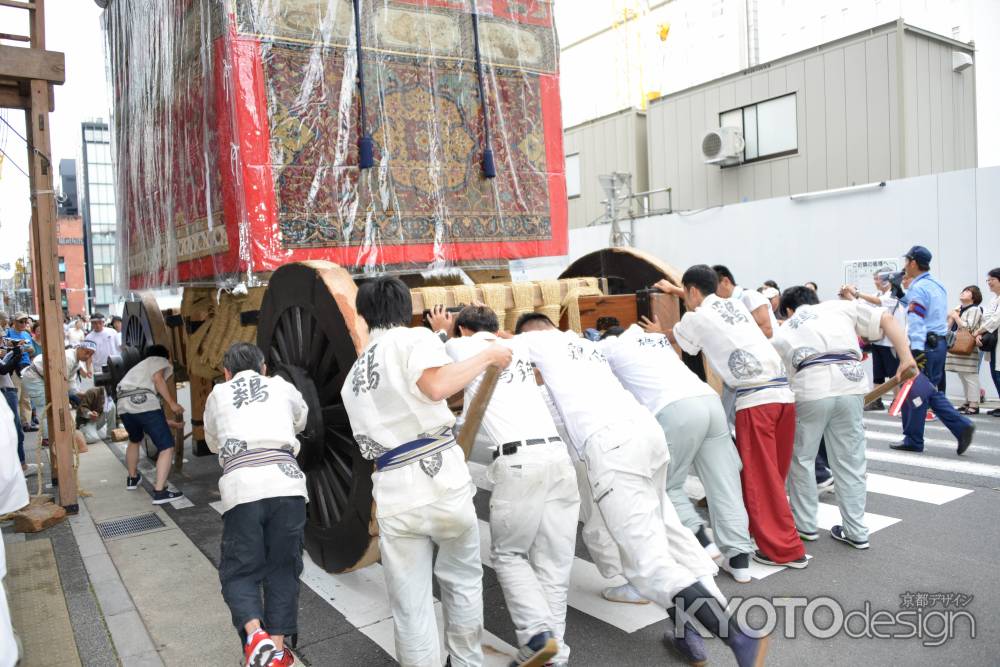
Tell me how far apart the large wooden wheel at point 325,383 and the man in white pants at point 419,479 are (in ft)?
2.29

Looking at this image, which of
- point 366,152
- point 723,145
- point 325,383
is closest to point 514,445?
point 325,383

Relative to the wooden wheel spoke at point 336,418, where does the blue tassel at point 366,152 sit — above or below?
above

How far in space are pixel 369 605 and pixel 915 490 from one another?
14.7 ft

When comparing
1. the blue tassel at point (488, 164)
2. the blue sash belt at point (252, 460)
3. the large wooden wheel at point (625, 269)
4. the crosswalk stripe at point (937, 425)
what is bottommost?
the crosswalk stripe at point (937, 425)

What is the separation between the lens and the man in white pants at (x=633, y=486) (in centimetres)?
325

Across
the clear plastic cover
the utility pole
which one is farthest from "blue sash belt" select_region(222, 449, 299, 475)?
the utility pole

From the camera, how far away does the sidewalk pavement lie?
3.68m

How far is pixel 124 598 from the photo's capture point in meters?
4.38

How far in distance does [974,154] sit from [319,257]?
13.9 m

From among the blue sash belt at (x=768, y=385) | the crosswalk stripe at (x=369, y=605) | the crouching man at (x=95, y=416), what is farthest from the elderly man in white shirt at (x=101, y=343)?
the blue sash belt at (x=768, y=385)

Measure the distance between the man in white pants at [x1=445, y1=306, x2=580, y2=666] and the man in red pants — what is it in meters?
1.44

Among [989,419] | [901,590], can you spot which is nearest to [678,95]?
[989,419]

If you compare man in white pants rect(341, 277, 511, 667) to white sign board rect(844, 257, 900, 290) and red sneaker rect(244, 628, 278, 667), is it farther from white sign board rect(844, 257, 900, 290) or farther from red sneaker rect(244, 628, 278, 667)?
white sign board rect(844, 257, 900, 290)

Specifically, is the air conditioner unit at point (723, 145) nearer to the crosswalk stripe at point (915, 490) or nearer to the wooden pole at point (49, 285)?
the crosswalk stripe at point (915, 490)
